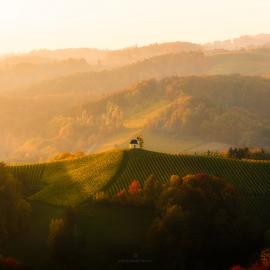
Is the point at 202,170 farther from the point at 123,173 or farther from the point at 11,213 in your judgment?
the point at 11,213

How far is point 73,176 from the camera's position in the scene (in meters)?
92.0

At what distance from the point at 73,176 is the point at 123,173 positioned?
8.18 m

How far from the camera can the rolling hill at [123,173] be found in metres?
84.1

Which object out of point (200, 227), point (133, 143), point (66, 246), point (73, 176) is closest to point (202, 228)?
point (200, 227)

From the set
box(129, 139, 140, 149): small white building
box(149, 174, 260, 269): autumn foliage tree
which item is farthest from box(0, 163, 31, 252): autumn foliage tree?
box(129, 139, 140, 149): small white building

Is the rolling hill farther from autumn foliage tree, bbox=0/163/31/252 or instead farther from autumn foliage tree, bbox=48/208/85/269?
autumn foliage tree, bbox=48/208/85/269

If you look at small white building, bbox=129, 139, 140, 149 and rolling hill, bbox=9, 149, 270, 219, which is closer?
rolling hill, bbox=9, 149, 270, 219

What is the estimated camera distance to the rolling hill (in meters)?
84.1

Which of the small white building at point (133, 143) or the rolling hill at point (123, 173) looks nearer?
the rolling hill at point (123, 173)

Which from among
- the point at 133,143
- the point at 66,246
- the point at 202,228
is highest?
the point at 133,143

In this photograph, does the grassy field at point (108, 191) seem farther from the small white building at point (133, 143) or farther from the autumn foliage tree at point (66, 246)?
the small white building at point (133, 143)

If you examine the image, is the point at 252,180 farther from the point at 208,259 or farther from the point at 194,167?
the point at 208,259

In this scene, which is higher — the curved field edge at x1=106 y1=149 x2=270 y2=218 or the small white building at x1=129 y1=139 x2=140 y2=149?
the small white building at x1=129 y1=139 x2=140 y2=149

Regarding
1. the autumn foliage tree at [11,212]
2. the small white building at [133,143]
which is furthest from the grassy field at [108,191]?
the small white building at [133,143]
